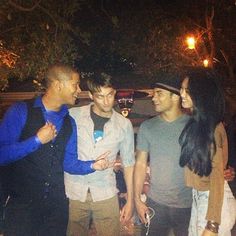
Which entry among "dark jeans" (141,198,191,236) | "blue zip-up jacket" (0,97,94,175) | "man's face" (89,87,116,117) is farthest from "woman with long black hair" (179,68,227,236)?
"blue zip-up jacket" (0,97,94,175)

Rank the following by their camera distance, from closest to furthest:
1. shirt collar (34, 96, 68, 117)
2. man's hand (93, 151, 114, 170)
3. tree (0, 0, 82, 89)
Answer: shirt collar (34, 96, 68, 117)
man's hand (93, 151, 114, 170)
tree (0, 0, 82, 89)

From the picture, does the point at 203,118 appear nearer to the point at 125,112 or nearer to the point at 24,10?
the point at 125,112

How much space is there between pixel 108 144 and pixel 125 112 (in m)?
2.86

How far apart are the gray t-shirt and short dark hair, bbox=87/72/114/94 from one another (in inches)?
24.6

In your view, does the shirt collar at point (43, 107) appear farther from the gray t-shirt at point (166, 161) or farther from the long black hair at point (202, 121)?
the long black hair at point (202, 121)

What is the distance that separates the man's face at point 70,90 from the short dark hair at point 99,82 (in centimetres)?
25

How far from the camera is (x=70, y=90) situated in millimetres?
4180

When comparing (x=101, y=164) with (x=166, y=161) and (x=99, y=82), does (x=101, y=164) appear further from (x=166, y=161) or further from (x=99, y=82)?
Result: (x=99, y=82)

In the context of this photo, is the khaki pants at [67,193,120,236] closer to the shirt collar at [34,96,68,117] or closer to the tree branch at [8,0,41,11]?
the shirt collar at [34,96,68,117]

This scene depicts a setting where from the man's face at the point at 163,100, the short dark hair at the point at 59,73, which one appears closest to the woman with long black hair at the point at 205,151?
the man's face at the point at 163,100

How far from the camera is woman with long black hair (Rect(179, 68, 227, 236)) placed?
341 cm

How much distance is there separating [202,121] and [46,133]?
1409mm

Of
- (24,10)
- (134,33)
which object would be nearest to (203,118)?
(24,10)

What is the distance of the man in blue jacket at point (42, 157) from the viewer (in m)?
3.79
